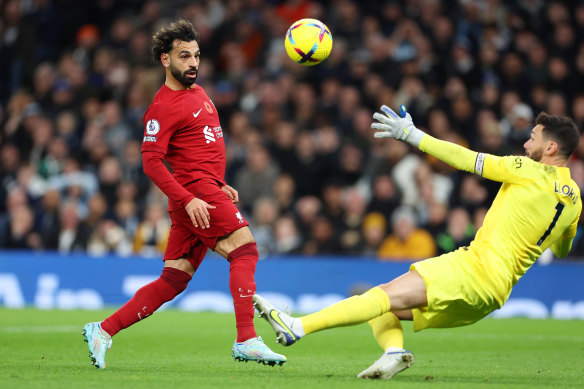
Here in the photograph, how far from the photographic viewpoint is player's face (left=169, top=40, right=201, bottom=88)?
6695 millimetres

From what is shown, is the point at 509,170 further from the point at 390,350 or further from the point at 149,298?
the point at 149,298

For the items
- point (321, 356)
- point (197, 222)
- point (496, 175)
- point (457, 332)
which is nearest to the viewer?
point (496, 175)

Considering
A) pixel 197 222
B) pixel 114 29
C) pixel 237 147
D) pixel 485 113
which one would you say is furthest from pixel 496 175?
pixel 114 29

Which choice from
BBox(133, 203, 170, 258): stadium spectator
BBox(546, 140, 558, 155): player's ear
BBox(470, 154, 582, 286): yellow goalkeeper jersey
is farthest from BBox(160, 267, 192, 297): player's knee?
BBox(133, 203, 170, 258): stadium spectator

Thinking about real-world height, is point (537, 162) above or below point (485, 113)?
below

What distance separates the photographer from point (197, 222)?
6453 millimetres

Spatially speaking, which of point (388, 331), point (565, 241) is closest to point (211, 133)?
point (388, 331)

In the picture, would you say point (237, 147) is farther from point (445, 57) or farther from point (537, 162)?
point (537, 162)

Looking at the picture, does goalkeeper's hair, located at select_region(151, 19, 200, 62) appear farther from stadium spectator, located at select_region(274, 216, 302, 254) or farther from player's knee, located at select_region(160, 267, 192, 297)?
stadium spectator, located at select_region(274, 216, 302, 254)

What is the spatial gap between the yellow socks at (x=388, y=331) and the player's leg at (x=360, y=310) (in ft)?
1.21

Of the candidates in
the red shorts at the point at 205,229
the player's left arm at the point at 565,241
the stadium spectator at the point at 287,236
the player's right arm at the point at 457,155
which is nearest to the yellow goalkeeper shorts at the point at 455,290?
the player's right arm at the point at 457,155

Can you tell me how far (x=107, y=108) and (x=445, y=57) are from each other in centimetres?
596

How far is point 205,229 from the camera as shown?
21.5 ft

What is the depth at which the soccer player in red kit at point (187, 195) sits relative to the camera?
255 inches
